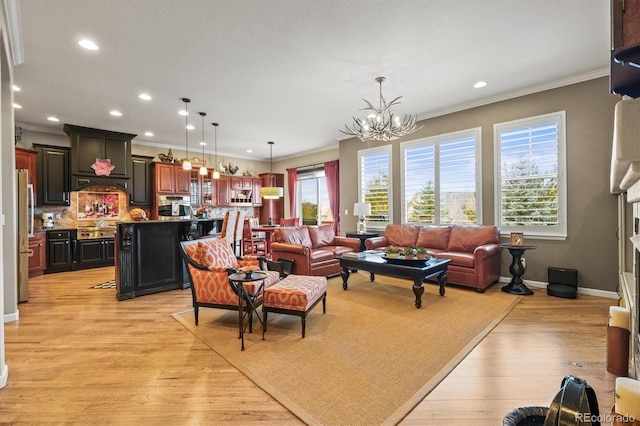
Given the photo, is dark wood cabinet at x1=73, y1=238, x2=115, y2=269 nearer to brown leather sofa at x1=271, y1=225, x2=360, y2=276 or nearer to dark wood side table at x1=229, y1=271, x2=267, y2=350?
brown leather sofa at x1=271, y1=225, x2=360, y2=276

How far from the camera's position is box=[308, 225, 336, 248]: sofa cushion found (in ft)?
18.9

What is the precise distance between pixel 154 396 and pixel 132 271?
9.13ft

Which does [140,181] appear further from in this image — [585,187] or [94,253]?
[585,187]

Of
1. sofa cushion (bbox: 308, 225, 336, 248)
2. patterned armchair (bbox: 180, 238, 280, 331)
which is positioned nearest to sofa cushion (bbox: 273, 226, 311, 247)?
sofa cushion (bbox: 308, 225, 336, 248)

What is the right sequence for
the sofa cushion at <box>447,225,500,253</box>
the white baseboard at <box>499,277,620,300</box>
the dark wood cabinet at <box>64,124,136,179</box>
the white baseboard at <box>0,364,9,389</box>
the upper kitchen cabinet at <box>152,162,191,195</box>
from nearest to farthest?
the white baseboard at <box>0,364,9,389</box> < the white baseboard at <box>499,277,620,300</box> < the sofa cushion at <box>447,225,500,253</box> < the dark wood cabinet at <box>64,124,136,179</box> < the upper kitchen cabinet at <box>152,162,191,195</box>

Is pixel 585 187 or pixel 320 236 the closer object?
pixel 585 187

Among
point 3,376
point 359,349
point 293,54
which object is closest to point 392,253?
point 359,349

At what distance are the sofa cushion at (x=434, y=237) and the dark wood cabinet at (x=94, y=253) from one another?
260 inches

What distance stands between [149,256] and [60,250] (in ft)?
10.2

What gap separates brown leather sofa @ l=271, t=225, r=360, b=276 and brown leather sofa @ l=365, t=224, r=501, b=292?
661mm

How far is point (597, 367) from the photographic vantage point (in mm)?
2316

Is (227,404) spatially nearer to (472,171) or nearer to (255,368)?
(255,368)

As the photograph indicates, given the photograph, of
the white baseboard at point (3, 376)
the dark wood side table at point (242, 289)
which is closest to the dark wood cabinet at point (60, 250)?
the white baseboard at point (3, 376)

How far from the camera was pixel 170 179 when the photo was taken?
7664 mm
